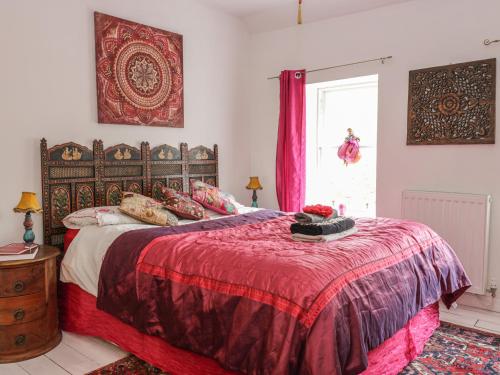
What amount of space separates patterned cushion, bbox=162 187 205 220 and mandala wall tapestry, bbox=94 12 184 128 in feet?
2.61

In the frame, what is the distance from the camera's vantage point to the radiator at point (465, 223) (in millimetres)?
3402

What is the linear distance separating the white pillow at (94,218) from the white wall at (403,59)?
7.22 feet

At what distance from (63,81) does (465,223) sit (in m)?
3.40

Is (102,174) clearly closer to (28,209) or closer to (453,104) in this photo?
(28,209)

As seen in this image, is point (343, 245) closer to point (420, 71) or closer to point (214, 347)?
point (214, 347)

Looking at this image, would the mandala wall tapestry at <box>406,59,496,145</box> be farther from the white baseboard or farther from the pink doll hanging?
the white baseboard

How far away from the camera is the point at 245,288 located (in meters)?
1.92

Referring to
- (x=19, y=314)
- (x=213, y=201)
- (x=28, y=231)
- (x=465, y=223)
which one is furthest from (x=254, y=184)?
(x=19, y=314)

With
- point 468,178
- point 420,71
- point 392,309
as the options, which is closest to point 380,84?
point 420,71

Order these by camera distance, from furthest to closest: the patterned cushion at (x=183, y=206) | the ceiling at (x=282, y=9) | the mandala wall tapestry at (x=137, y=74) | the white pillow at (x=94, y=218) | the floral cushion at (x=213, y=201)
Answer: the ceiling at (x=282, y=9) < the floral cushion at (x=213, y=201) < the mandala wall tapestry at (x=137, y=74) < the patterned cushion at (x=183, y=206) < the white pillow at (x=94, y=218)

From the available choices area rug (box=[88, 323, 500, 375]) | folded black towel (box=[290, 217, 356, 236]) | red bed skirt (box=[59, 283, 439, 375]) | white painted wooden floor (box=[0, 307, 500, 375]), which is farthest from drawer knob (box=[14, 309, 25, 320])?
folded black towel (box=[290, 217, 356, 236])

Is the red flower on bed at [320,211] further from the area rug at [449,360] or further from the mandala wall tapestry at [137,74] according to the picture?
the mandala wall tapestry at [137,74]

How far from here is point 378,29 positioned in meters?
3.98

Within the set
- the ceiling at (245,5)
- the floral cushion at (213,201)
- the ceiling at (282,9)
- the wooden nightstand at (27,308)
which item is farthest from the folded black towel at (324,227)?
the ceiling at (245,5)
